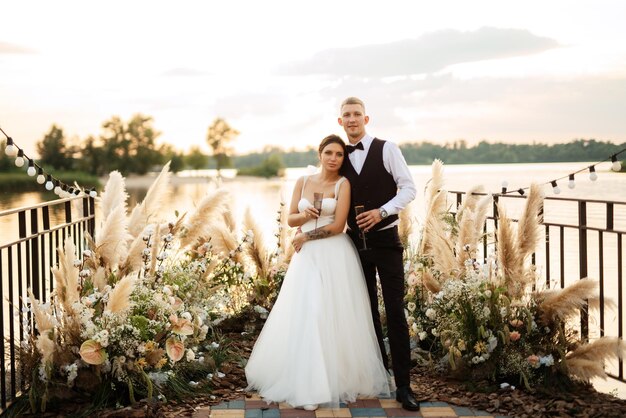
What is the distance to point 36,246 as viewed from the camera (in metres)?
4.15

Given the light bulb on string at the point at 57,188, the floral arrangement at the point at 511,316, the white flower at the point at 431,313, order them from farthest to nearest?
the light bulb on string at the point at 57,188, the white flower at the point at 431,313, the floral arrangement at the point at 511,316

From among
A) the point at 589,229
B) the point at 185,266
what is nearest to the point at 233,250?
the point at 185,266

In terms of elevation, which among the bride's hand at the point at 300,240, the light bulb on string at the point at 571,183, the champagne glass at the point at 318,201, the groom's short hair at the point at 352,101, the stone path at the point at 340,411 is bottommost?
the stone path at the point at 340,411

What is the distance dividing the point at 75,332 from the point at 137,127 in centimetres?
2631

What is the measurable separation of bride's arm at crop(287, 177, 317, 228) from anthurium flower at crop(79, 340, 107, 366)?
56.1 inches

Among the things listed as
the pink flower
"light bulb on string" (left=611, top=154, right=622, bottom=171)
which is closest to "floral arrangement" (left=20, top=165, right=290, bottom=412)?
the pink flower

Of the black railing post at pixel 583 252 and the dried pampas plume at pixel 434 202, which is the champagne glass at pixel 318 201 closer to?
the dried pampas plume at pixel 434 202

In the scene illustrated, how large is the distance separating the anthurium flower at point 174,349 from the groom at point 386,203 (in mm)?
1305

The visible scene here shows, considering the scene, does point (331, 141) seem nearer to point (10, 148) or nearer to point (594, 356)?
point (594, 356)

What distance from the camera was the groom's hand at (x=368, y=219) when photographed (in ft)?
12.9

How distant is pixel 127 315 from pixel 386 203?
68.1 inches

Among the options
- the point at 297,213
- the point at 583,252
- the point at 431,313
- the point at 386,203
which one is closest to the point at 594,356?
the point at 583,252

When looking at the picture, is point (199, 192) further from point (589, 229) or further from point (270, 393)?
point (589, 229)

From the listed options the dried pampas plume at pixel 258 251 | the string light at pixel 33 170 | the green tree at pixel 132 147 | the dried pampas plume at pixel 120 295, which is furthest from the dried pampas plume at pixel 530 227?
the green tree at pixel 132 147
